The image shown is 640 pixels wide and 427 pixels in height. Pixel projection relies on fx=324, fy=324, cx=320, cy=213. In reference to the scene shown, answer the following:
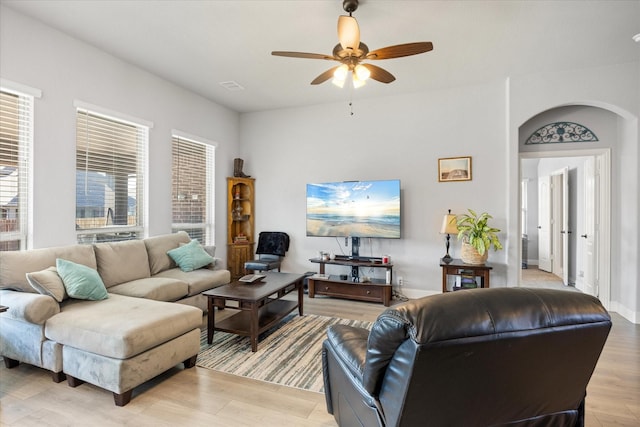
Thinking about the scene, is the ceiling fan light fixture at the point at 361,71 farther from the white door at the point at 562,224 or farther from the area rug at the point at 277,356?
the white door at the point at 562,224

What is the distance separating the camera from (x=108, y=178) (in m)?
3.79

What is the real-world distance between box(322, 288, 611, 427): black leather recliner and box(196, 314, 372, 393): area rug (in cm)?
129

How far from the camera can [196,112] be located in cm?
494

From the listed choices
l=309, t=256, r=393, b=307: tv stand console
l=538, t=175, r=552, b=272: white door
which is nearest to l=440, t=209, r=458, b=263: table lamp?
l=309, t=256, r=393, b=307: tv stand console

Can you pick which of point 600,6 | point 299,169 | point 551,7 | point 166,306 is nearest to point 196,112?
point 299,169

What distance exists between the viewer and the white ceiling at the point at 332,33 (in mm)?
2783

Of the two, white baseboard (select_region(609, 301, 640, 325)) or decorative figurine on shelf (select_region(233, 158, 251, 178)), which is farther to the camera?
decorative figurine on shelf (select_region(233, 158, 251, 178))

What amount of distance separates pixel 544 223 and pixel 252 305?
23.4ft

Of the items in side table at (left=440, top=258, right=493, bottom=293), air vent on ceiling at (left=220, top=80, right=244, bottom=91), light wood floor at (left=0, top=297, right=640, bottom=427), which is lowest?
light wood floor at (left=0, top=297, right=640, bottom=427)

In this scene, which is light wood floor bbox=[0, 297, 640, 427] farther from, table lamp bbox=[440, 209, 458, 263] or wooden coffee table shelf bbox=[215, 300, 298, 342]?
table lamp bbox=[440, 209, 458, 263]

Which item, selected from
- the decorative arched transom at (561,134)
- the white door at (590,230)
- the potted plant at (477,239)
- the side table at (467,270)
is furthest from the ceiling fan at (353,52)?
the white door at (590,230)

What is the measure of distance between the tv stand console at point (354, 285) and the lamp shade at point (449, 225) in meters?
0.87

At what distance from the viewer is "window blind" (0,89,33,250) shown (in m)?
2.86

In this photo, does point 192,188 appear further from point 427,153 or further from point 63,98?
point 427,153
